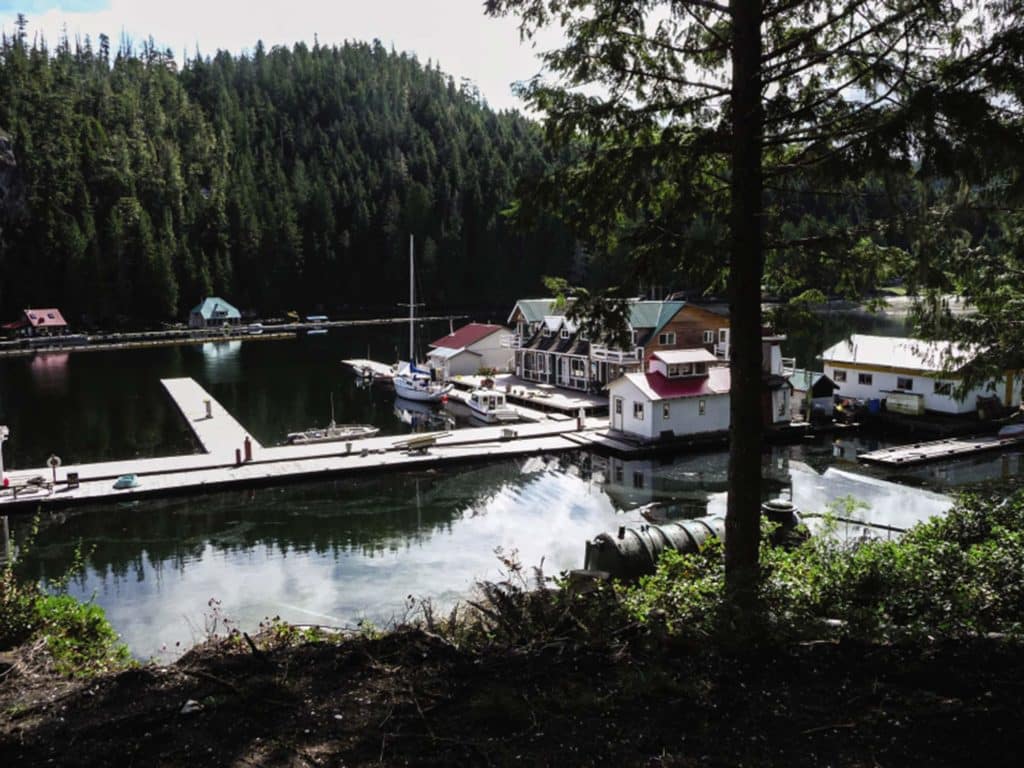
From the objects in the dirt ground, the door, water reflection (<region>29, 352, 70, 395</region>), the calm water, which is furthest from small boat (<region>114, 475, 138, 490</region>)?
water reflection (<region>29, 352, 70, 395</region>)

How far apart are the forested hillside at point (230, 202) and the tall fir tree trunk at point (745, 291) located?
75.3 m

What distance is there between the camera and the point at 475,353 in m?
51.2

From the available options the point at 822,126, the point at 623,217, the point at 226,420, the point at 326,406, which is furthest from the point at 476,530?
the point at 326,406

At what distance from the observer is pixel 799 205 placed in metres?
8.38

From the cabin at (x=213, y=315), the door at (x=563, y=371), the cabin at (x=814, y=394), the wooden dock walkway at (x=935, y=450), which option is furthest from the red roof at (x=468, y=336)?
the cabin at (x=213, y=315)

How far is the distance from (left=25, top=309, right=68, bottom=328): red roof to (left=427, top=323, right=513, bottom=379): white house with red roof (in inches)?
1990

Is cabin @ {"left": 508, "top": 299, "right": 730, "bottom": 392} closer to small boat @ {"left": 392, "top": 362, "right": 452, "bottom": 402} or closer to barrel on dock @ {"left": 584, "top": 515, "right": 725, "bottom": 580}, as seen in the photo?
small boat @ {"left": 392, "top": 362, "right": 452, "bottom": 402}

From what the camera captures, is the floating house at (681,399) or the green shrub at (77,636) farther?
the floating house at (681,399)

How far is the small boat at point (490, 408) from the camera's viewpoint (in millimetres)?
36812

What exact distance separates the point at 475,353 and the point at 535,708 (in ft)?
151

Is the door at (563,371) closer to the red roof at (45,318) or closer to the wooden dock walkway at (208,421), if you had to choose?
the wooden dock walkway at (208,421)

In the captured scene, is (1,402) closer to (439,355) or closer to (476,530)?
(439,355)

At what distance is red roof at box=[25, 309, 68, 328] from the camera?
80.1m

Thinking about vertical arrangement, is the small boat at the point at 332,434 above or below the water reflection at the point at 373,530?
above
